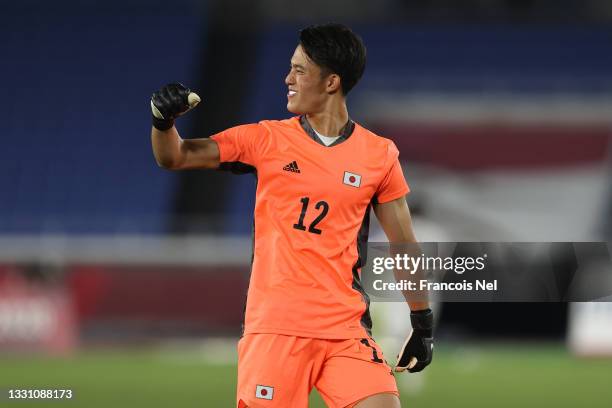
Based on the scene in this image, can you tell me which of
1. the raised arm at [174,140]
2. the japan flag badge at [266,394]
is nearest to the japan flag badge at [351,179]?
the raised arm at [174,140]

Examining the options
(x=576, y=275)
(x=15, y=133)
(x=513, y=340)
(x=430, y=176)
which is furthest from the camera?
(x=15, y=133)

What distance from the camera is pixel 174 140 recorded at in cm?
488

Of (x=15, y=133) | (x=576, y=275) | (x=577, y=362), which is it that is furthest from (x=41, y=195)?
(x=576, y=275)

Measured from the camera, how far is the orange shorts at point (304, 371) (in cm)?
486

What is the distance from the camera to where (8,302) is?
50.9 feet

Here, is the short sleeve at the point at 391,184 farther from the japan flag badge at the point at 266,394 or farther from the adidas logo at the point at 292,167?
the japan flag badge at the point at 266,394

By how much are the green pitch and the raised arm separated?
5.41 meters

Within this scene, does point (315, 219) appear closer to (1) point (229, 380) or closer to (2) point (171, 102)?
(2) point (171, 102)

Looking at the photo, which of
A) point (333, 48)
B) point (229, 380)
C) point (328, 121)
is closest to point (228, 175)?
point (229, 380)

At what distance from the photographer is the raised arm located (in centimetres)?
477

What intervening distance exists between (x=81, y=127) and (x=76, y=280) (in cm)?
524

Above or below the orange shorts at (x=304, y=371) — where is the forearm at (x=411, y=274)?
above

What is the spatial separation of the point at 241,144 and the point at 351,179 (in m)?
0.49

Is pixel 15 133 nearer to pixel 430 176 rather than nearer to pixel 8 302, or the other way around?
pixel 8 302
